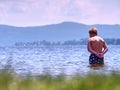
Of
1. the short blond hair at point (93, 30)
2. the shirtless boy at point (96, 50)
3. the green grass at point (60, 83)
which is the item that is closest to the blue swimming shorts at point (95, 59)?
the shirtless boy at point (96, 50)

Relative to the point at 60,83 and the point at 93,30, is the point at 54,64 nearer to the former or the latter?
the point at 93,30

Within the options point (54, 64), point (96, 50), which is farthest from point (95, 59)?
point (54, 64)

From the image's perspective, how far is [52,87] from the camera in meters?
7.02

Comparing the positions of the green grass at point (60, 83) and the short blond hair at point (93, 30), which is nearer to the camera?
the green grass at point (60, 83)

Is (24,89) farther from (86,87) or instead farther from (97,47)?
(97,47)

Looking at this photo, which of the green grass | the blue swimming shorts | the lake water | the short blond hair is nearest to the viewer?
the green grass

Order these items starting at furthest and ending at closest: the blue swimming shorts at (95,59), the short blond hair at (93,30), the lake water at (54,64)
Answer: the blue swimming shorts at (95,59)
the short blond hair at (93,30)
the lake water at (54,64)

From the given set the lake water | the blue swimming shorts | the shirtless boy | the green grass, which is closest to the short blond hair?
the shirtless boy

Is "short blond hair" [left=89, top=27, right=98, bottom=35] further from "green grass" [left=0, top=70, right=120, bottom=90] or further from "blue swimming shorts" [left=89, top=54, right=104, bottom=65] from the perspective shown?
"green grass" [left=0, top=70, right=120, bottom=90]

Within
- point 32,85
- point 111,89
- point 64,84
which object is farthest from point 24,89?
point 111,89

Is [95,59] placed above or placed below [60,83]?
below

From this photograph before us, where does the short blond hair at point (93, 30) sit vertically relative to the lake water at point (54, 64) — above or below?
above

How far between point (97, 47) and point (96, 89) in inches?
368

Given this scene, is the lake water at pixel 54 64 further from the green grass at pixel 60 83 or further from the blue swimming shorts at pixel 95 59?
the green grass at pixel 60 83
